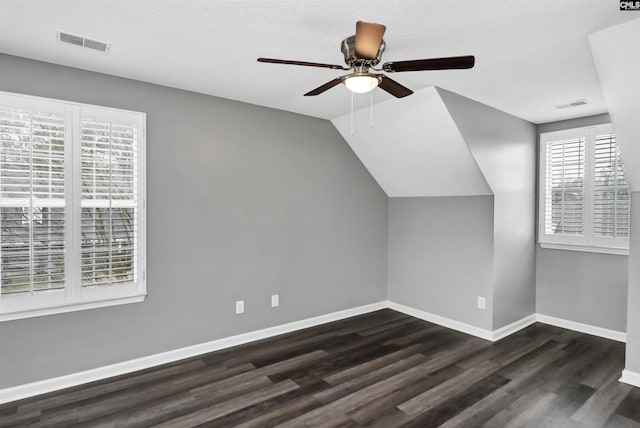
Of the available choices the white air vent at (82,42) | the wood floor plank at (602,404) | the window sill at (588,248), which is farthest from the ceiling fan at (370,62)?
the window sill at (588,248)

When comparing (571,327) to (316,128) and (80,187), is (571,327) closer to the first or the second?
(316,128)

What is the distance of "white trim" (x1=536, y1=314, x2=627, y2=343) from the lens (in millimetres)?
3795

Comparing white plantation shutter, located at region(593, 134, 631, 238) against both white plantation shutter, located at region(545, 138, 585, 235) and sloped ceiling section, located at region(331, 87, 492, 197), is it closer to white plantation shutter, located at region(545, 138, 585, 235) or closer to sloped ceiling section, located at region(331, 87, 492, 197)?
white plantation shutter, located at region(545, 138, 585, 235)

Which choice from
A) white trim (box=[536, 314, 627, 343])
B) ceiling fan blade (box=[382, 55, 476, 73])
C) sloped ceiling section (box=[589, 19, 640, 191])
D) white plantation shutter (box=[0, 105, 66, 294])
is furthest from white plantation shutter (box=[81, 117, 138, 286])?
white trim (box=[536, 314, 627, 343])

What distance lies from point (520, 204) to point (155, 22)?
4.05 metres

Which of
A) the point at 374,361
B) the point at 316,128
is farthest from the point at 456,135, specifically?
the point at 374,361

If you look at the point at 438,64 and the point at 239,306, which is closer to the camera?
the point at 438,64

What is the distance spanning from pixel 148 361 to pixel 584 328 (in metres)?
4.62

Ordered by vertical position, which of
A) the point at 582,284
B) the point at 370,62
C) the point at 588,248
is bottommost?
the point at 582,284

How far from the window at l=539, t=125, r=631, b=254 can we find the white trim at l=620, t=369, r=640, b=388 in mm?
1364

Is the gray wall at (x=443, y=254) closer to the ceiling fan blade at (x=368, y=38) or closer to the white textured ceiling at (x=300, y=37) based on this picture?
the white textured ceiling at (x=300, y=37)

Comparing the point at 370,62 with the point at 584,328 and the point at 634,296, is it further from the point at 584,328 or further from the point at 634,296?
the point at 584,328

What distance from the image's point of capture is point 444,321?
429 centimetres

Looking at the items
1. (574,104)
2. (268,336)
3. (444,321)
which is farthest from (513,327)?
(268,336)
